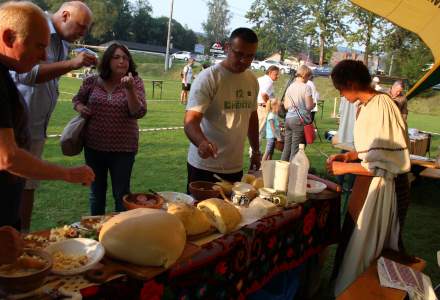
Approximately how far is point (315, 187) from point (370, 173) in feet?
1.26

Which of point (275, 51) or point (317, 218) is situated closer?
point (317, 218)

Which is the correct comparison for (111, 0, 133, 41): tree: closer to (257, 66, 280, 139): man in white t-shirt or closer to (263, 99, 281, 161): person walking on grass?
(257, 66, 280, 139): man in white t-shirt

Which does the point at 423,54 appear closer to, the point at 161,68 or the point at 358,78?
the point at 161,68

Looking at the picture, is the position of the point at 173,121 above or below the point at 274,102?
below

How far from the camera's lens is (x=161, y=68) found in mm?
35562

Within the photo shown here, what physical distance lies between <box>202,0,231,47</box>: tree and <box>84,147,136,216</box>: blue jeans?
77.3 m

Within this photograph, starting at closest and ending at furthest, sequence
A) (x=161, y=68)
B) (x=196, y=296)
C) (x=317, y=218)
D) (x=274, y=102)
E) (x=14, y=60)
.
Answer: (x=14, y=60), (x=196, y=296), (x=317, y=218), (x=274, y=102), (x=161, y=68)

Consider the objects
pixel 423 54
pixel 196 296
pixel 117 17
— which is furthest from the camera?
pixel 117 17

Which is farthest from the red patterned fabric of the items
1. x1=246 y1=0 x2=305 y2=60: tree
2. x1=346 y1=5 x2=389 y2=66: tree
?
x1=246 y1=0 x2=305 y2=60: tree

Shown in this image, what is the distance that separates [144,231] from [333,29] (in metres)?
38.9

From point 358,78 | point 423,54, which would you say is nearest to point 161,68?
point 423,54

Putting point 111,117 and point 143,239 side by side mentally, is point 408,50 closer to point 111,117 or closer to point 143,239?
point 111,117

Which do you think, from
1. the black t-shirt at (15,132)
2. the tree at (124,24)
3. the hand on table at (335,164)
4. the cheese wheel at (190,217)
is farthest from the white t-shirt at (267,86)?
the tree at (124,24)

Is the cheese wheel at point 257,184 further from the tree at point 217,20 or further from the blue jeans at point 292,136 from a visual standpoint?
the tree at point 217,20
